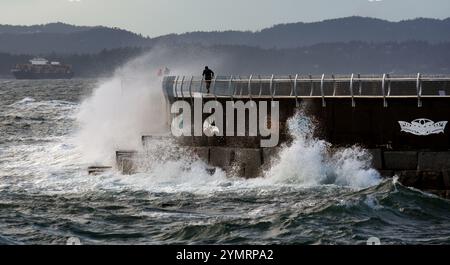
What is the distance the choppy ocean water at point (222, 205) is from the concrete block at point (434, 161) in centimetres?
100

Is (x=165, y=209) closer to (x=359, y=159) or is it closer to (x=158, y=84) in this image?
(x=359, y=159)

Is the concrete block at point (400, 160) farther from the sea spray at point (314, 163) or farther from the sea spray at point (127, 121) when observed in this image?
the sea spray at point (127, 121)

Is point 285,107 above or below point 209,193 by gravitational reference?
above

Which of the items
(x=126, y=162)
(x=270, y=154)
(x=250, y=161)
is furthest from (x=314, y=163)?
(x=126, y=162)

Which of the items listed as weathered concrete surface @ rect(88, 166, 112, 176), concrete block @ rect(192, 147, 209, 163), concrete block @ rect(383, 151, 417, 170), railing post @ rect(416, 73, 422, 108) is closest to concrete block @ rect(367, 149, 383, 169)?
concrete block @ rect(383, 151, 417, 170)

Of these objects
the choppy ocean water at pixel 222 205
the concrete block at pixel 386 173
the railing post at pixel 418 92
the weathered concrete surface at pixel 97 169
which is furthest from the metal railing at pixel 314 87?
the weathered concrete surface at pixel 97 169

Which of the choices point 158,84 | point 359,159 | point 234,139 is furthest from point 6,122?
point 359,159

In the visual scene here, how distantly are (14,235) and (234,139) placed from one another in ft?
32.7

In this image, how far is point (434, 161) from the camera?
2209 centimetres

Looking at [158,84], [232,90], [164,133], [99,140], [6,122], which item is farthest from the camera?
[6,122]

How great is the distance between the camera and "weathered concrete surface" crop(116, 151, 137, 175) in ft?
87.5

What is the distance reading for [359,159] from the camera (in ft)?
76.2

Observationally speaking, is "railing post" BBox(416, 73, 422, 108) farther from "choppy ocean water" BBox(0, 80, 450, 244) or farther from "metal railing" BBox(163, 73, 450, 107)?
"choppy ocean water" BBox(0, 80, 450, 244)

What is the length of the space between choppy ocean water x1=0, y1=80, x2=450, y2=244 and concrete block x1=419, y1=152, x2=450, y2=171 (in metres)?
1.00
